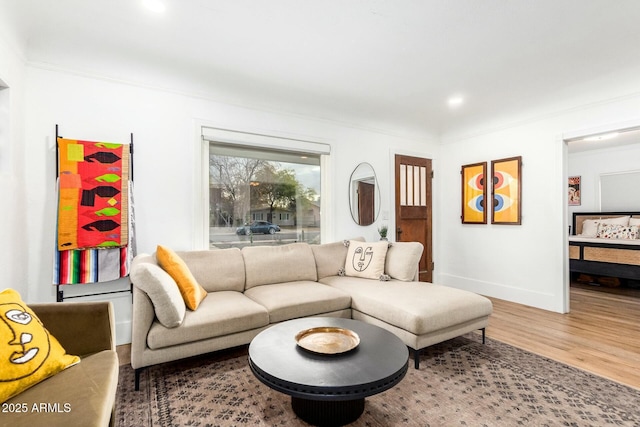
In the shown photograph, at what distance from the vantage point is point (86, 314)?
5.40ft

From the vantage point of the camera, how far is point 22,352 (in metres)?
1.22

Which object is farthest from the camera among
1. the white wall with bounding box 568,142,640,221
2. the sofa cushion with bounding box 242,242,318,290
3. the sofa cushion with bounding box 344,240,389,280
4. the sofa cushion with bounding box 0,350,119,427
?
the white wall with bounding box 568,142,640,221

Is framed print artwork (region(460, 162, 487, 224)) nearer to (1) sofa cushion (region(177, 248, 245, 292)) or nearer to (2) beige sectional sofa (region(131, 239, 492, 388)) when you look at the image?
(2) beige sectional sofa (region(131, 239, 492, 388))

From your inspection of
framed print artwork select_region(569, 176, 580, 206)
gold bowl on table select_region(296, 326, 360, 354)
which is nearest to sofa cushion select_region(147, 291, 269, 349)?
gold bowl on table select_region(296, 326, 360, 354)

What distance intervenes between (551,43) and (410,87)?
120 centimetres

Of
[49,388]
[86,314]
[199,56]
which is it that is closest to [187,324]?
[86,314]

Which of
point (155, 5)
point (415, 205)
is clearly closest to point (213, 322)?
point (155, 5)

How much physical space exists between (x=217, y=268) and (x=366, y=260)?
5.14ft

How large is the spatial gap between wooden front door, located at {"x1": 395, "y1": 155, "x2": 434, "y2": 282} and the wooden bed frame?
2581mm

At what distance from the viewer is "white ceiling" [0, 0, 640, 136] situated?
79.9 inches

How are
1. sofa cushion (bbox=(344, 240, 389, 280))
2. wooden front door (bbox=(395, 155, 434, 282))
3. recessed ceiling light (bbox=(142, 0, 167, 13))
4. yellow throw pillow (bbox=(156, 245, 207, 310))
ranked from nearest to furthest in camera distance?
recessed ceiling light (bbox=(142, 0, 167, 13)) < yellow throw pillow (bbox=(156, 245, 207, 310)) < sofa cushion (bbox=(344, 240, 389, 280)) < wooden front door (bbox=(395, 155, 434, 282))

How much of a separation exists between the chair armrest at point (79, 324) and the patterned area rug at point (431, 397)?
46 centimetres

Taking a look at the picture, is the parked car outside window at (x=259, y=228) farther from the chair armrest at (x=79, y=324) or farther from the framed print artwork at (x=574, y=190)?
the framed print artwork at (x=574, y=190)

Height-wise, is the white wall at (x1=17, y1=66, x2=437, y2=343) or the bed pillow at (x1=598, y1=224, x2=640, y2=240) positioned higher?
the white wall at (x1=17, y1=66, x2=437, y2=343)
